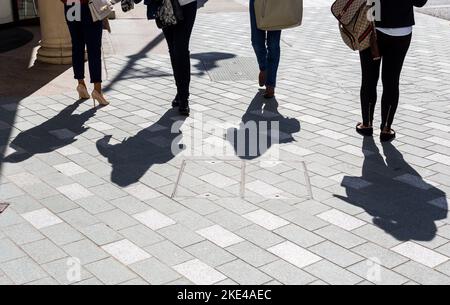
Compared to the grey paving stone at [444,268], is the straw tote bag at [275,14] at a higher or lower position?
higher

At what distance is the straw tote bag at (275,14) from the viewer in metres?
7.46

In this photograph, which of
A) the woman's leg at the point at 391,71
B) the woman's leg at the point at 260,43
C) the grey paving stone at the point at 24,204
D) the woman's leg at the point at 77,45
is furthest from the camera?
the woman's leg at the point at 260,43

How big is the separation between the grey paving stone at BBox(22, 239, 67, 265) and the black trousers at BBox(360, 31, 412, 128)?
3.54m

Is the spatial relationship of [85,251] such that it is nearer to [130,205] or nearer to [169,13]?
[130,205]

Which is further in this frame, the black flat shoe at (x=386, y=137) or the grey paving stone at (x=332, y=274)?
the black flat shoe at (x=386, y=137)

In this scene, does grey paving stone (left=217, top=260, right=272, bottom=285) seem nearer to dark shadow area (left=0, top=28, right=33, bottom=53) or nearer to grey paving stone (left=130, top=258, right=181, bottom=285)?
grey paving stone (left=130, top=258, right=181, bottom=285)

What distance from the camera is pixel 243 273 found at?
394cm

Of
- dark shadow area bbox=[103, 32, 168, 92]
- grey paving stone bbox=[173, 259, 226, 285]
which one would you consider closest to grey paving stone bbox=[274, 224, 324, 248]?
grey paving stone bbox=[173, 259, 226, 285]

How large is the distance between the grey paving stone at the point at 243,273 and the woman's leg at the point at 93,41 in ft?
13.1

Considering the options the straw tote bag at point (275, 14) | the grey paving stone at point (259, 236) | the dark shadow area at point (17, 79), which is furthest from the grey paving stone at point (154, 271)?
the straw tote bag at point (275, 14)

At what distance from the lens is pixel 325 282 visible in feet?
12.6

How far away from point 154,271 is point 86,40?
4103mm

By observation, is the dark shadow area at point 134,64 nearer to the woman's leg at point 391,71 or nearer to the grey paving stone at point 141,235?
the woman's leg at point 391,71
